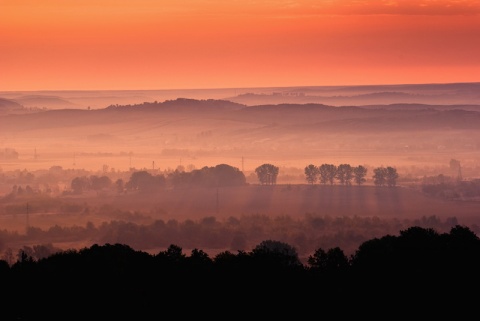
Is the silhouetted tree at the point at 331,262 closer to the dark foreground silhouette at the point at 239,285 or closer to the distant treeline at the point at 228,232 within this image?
the dark foreground silhouette at the point at 239,285

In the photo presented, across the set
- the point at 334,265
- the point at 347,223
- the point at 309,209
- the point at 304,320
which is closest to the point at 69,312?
the point at 304,320

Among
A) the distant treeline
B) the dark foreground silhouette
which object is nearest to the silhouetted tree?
the dark foreground silhouette

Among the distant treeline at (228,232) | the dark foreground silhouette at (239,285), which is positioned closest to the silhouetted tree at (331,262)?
the dark foreground silhouette at (239,285)

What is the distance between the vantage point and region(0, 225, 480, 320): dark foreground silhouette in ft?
213

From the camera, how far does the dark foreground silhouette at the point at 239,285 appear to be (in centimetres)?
6506

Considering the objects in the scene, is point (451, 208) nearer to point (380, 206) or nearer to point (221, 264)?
point (380, 206)

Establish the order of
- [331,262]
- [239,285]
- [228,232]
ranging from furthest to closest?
[228,232] < [331,262] < [239,285]

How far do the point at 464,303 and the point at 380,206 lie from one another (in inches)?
5176

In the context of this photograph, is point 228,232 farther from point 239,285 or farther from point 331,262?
point 239,285

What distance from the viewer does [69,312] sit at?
64.6 m

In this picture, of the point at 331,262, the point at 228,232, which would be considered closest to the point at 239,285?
the point at 331,262

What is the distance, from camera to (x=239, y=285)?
227 ft

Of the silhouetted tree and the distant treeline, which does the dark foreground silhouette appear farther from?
the distant treeline

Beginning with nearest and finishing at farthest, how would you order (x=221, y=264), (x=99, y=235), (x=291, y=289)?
1. (x=291, y=289)
2. (x=221, y=264)
3. (x=99, y=235)
